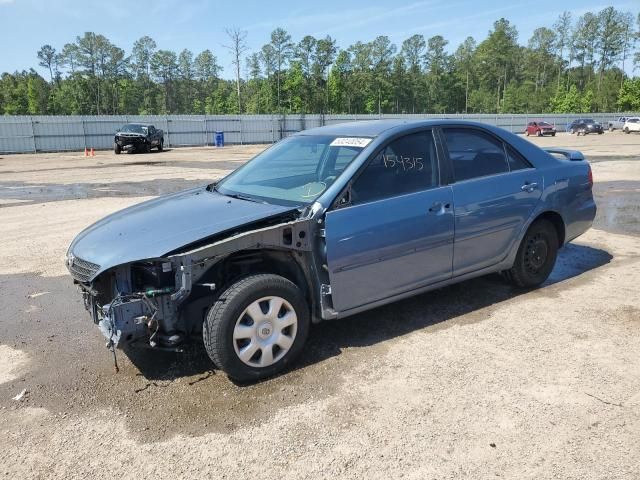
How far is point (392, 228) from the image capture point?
3836 mm

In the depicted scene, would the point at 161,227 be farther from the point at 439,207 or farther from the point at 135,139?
the point at 135,139

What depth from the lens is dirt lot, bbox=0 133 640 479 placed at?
8.74 feet

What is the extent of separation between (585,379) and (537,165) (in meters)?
2.29

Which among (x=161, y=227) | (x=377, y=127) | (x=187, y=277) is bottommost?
(x=187, y=277)

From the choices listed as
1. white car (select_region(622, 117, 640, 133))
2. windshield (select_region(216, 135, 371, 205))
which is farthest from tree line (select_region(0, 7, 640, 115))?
windshield (select_region(216, 135, 371, 205))

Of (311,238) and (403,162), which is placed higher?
(403,162)

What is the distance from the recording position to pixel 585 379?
3400 millimetres

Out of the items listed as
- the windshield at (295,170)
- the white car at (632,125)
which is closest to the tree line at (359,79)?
the white car at (632,125)

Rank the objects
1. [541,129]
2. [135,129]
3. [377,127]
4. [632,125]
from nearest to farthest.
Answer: [377,127] → [135,129] → [541,129] → [632,125]

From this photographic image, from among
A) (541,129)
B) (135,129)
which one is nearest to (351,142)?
(135,129)

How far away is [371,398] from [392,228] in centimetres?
123

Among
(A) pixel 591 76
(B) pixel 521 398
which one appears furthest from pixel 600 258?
(A) pixel 591 76

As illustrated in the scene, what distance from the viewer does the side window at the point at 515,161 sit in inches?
191

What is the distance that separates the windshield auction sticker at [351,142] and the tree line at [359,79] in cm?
7869
